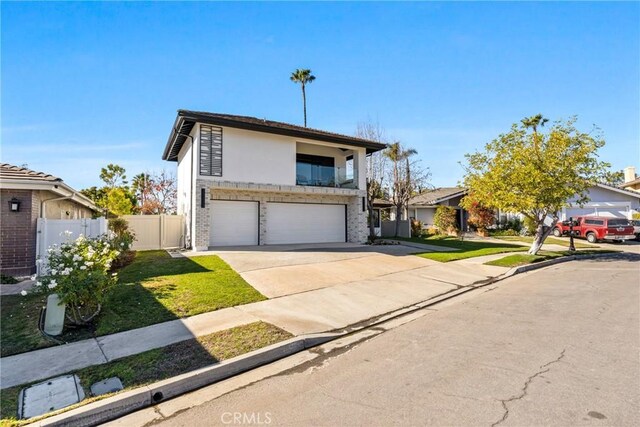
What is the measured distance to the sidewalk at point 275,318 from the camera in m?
4.61

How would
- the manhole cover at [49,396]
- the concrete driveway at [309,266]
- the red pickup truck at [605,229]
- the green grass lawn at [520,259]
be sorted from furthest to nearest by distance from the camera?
1. the red pickup truck at [605,229]
2. the green grass lawn at [520,259]
3. the concrete driveway at [309,266]
4. the manhole cover at [49,396]

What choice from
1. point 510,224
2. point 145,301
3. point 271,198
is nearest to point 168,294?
point 145,301

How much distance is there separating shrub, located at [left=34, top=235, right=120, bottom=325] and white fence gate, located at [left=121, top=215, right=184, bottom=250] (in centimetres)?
1111

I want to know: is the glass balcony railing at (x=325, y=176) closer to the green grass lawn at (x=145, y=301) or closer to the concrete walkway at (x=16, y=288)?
the green grass lawn at (x=145, y=301)

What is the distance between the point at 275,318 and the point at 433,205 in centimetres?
2600

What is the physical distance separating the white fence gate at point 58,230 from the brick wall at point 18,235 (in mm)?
158

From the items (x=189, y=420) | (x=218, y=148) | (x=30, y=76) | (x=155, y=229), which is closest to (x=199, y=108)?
(x=218, y=148)

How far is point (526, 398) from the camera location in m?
3.47

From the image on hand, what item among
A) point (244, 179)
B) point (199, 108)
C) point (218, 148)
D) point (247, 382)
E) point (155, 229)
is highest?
point (199, 108)

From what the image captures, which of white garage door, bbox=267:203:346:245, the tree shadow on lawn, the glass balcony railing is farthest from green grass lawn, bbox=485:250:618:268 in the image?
the tree shadow on lawn

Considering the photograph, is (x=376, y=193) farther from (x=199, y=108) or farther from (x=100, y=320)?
(x=100, y=320)

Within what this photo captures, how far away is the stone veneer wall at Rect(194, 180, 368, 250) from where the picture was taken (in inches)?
607

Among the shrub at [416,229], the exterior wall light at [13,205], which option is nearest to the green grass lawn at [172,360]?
the exterior wall light at [13,205]

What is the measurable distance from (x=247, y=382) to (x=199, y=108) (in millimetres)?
16500
